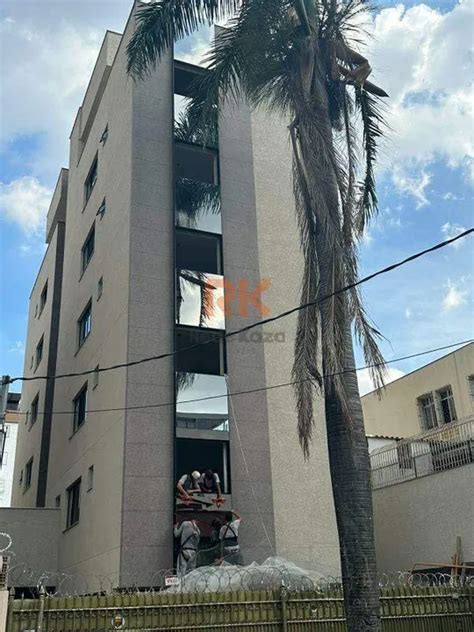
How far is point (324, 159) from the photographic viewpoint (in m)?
12.7

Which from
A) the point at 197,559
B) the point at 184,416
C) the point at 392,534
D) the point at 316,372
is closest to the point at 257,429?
the point at 184,416

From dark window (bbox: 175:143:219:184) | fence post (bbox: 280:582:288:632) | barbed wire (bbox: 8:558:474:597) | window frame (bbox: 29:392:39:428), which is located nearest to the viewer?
fence post (bbox: 280:582:288:632)

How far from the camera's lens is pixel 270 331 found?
62.0 feet

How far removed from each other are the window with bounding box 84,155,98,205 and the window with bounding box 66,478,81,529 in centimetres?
1051

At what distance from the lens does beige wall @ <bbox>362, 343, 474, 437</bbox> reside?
24.8m

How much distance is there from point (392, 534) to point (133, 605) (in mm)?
10016

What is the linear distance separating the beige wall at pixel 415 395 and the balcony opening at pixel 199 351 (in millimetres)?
8637

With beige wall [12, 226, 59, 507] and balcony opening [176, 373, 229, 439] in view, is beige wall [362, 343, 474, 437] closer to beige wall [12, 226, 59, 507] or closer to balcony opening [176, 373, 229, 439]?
balcony opening [176, 373, 229, 439]

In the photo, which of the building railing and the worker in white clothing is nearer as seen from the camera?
the worker in white clothing

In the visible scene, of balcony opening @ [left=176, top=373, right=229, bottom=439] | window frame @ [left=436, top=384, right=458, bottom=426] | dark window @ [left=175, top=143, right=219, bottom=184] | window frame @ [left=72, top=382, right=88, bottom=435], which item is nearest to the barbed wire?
balcony opening @ [left=176, top=373, right=229, bottom=439]

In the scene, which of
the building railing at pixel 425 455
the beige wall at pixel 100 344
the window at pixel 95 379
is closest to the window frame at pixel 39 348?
the beige wall at pixel 100 344

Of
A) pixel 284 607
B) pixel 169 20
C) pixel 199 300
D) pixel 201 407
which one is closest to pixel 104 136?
pixel 199 300

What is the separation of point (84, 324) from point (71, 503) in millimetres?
6080

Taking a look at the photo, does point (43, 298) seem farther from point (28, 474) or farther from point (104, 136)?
point (104, 136)
